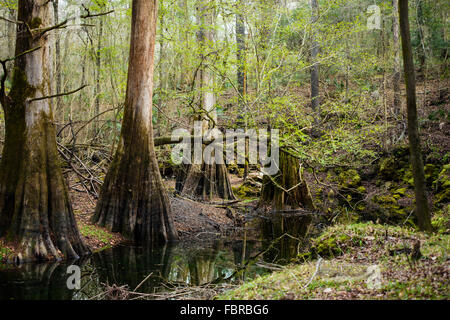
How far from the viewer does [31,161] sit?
23.0 ft

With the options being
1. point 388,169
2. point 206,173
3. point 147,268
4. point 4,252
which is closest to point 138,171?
point 147,268

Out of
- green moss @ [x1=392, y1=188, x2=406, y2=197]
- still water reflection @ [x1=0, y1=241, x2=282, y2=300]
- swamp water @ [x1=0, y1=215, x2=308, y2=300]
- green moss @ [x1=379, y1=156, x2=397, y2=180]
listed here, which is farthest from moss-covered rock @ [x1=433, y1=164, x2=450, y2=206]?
still water reflection @ [x1=0, y1=241, x2=282, y2=300]

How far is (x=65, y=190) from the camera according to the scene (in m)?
7.46

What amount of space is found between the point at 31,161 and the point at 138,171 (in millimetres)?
2629

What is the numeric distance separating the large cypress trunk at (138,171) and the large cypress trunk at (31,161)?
1.93m

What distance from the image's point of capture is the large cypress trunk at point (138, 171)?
9.09 metres

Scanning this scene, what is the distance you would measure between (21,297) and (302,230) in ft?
26.2

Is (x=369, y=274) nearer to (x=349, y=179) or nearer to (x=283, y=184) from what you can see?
(x=283, y=184)

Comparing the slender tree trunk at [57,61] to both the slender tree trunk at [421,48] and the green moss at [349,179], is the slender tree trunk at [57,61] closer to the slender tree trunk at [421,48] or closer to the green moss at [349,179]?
the green moss at [349,179]

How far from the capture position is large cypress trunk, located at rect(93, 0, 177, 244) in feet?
29.8

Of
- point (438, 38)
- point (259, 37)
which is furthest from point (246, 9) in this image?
point (438, 38)

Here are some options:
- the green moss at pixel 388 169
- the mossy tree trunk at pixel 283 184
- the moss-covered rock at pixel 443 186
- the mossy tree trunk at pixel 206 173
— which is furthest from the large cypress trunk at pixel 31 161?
the green moss at pixel 388 169

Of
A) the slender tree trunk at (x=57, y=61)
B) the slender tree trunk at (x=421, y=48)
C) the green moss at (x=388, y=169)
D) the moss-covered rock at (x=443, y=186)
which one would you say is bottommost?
the moss-covered rock at (x=443, y=186)

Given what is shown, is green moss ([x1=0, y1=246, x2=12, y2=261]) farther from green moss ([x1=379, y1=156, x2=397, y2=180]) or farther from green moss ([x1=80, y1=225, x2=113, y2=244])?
green moss ([x1=379, y1=156, x2=397, y2=180])
